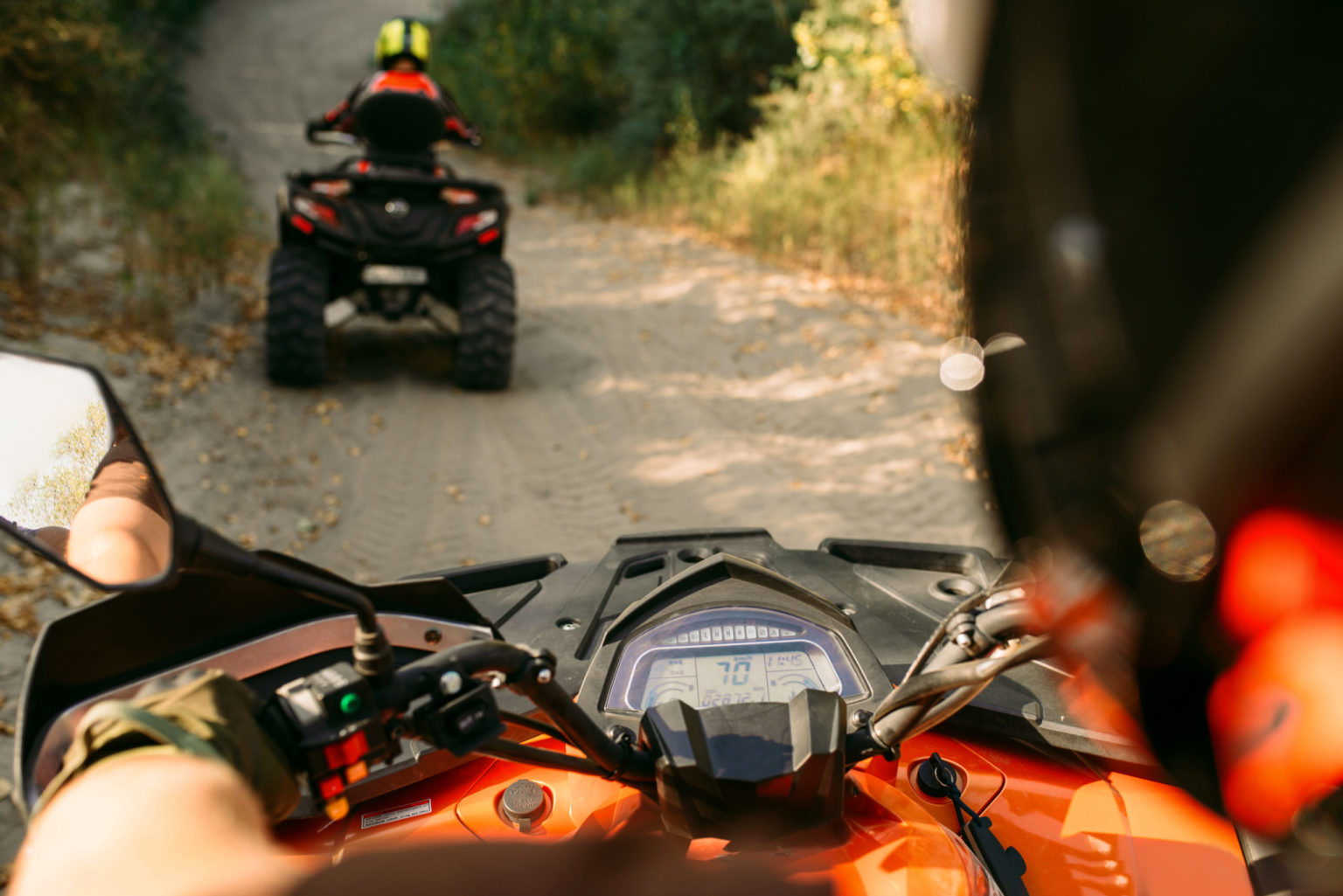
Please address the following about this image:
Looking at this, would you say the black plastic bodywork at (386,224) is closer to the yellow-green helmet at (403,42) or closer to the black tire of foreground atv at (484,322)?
the black tire of foreground atv at (484,322)

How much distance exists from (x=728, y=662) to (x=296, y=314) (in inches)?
211

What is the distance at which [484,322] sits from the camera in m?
6.32

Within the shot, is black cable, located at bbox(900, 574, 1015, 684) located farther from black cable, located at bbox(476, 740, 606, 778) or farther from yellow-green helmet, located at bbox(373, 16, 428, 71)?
yellow-green helmet, located at bbox(373, 16, 428, 71)

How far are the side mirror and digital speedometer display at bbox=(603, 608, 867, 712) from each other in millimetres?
772

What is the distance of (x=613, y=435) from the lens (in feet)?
19.4

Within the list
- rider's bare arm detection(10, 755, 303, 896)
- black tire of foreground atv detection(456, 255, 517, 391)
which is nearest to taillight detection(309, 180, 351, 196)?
black tire of foreground atv detection(456, 255, 517, 391)

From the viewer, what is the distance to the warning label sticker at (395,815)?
1312mm

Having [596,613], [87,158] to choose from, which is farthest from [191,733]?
[87,158]

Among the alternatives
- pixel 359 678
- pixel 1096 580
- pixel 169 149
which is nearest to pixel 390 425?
pixel 359 678

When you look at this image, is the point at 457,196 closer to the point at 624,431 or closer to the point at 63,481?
the point at 624,431

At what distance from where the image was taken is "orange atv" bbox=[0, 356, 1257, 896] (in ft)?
3.05

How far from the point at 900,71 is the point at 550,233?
15.6 feet

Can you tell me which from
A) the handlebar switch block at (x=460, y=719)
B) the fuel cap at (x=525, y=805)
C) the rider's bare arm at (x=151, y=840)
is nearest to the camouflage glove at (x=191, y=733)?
the rider's bare arm at (x=151, y=840)

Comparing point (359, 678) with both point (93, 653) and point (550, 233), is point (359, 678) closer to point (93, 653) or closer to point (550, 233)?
point (93, 653)
